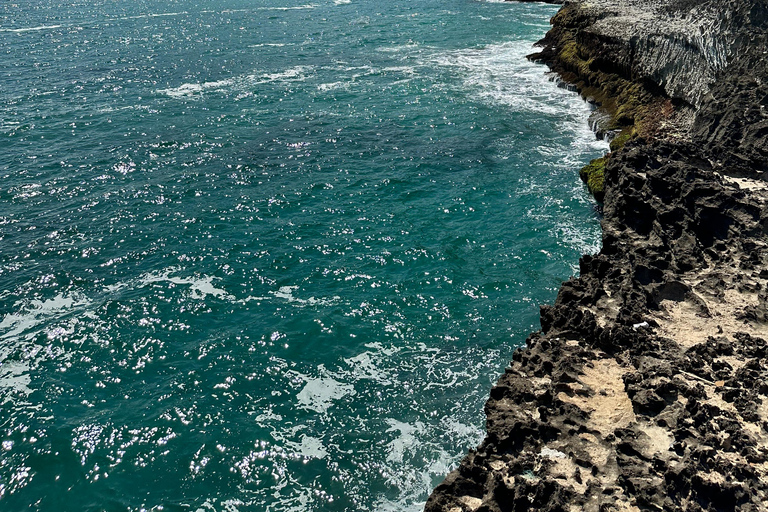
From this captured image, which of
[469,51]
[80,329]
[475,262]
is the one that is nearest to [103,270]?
[80,329]

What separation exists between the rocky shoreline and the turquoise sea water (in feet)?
15.1

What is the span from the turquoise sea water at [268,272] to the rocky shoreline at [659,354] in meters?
4.61

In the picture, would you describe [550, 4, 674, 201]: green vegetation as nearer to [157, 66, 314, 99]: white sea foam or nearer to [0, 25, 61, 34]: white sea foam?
[157, 66, 314, 99]: white sea foam

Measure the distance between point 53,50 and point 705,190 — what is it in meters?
93.0

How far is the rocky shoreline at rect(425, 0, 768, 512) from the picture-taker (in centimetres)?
1917

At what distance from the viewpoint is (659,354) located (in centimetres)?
2406

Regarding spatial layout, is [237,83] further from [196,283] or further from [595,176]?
[595,176]

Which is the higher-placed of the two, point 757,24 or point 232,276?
point 757,24

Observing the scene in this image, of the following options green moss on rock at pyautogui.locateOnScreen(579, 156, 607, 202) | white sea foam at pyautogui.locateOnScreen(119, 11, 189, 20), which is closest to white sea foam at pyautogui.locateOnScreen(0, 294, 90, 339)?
green moss on rock at pyautogui.locateOnScreen(579, 156, 607, 202)

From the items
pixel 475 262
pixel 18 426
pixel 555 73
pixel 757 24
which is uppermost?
pixel 757 24

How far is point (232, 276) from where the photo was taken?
38.1m

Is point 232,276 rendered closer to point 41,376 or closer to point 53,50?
point 41,376

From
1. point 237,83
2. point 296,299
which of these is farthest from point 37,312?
point 237,83

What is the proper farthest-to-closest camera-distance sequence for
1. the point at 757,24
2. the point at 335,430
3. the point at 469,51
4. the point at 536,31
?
the point at 536,31, the point at 469,51, the point at 757,24, the point at 335,430
